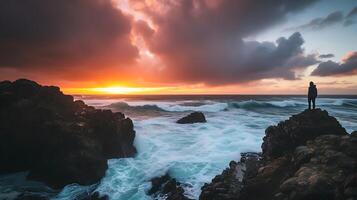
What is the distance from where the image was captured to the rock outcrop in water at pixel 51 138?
13.9m

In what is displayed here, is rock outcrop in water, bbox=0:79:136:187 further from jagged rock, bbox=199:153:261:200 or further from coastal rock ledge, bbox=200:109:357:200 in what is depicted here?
coastal rock ledge, bbox=200:109:357:200

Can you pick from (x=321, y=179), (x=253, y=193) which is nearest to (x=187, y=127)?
(x=253, y=193)

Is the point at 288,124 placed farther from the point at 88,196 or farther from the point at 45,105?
the point at 45,105

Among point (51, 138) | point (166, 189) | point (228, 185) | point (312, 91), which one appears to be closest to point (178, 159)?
point (166, 189)

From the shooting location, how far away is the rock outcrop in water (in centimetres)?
1391

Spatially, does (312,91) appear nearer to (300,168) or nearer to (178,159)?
(300,168)

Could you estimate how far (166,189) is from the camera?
12.3 m

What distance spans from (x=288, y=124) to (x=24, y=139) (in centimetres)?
1484

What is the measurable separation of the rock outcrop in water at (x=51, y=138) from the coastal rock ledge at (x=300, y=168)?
7.22 metres

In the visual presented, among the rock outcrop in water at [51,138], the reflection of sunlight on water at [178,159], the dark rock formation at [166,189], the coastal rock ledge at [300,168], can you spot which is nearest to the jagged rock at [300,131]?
the coastal rock ledge at [300,168]

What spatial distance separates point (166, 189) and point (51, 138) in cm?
746

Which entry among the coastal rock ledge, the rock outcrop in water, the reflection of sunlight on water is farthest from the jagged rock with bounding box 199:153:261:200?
the rock outcrop in water

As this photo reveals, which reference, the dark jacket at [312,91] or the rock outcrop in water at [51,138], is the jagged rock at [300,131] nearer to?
the dark jacket at [312,91]

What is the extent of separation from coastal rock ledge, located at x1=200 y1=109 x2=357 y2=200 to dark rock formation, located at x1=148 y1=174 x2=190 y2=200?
1.31 meters
